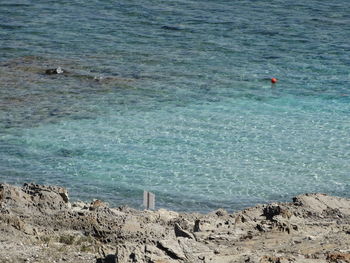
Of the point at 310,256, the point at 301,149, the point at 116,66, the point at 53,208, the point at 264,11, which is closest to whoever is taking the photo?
the point at 310,256

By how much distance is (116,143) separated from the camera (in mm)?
21484

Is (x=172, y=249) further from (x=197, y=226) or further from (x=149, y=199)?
(x=149, y=199)

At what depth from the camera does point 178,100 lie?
2523 centimetres

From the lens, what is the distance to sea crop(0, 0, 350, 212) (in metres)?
19.5

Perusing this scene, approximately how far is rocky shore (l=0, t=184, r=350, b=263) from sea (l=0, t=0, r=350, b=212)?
3014 mm

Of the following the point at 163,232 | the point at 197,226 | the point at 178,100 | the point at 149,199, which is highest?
the point at 163,232

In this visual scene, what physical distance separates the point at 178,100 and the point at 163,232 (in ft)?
40.7

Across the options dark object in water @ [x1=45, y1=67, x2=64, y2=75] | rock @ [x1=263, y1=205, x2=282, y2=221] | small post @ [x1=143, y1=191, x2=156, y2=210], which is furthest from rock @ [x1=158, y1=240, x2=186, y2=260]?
dark object in water @ [x1=45, y1=67, x2=64, y2=75]

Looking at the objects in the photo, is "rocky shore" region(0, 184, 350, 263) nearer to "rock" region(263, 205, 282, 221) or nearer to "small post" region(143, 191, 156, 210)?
"rock" region(263, 205, 282, 221)

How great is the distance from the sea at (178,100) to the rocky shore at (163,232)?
3014mm

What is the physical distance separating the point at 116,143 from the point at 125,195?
3.12 metres

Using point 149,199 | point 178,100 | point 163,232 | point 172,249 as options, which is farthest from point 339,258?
point 178,100

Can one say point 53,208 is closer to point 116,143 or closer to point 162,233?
point 162,233

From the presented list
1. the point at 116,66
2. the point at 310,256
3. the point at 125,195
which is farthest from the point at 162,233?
the point at 116,66
